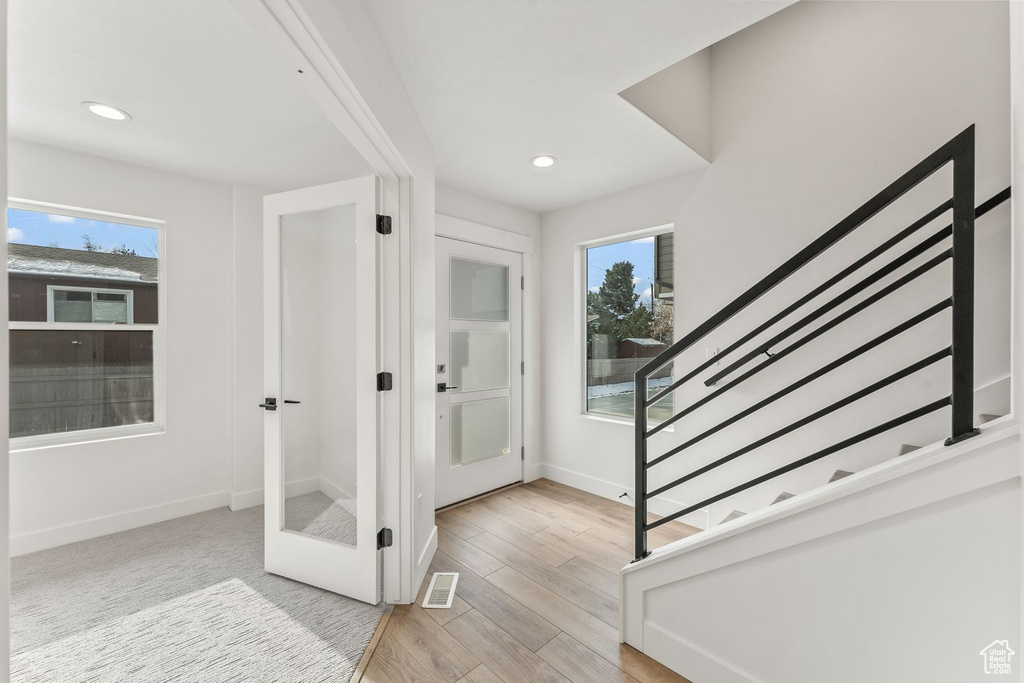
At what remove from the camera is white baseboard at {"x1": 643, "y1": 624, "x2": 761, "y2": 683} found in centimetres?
146

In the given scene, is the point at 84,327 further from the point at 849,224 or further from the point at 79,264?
the point at 849,224

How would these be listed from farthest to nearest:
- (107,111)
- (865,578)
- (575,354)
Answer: (575,354) → (107,111) → (865,578)

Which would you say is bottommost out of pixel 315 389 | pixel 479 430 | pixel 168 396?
pixel 479 430

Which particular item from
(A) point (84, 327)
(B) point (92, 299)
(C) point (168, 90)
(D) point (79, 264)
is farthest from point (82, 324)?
(C) point (168, 90)

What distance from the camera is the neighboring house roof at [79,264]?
99.5 inches

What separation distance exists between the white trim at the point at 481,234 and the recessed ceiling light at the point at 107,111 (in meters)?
1.72

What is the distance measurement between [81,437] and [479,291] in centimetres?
280

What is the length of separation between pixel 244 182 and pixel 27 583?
2.67 meters

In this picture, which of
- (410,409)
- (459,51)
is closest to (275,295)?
(410,409)

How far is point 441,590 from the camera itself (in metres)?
2.14

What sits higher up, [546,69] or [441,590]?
[546,69]

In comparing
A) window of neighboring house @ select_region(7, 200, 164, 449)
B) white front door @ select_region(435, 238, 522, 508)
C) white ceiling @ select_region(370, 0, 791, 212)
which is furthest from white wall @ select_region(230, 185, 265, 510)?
white ceiling @ select_region(370, 0, 791, 212)

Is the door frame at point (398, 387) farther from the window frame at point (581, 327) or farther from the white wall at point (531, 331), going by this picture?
the window frame at point (581, 327)

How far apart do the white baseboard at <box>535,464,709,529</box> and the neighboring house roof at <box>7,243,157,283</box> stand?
342 centimetres
